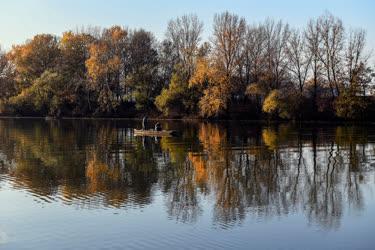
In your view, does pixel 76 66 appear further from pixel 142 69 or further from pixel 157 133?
pixel 157 133

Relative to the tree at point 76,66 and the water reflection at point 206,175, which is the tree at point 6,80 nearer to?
the tree at point 76,66

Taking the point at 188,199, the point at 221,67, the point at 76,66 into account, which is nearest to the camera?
the point at 188,199

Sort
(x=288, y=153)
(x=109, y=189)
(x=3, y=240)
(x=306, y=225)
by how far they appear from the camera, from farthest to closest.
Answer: (x=288, y=153) → (x=109, y=189) → (x=306, y=225) → (x=3, y=240)

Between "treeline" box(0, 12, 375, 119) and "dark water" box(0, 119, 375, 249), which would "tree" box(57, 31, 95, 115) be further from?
"dark water" box(0, 119, 375, 249)

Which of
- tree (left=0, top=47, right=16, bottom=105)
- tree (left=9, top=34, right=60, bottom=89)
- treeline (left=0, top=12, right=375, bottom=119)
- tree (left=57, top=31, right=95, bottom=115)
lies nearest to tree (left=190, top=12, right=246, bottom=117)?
treeline (left=0, top=12, right=375, bottom=119)

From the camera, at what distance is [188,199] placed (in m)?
20.5

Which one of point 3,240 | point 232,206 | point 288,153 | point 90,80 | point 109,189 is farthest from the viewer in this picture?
point 90,80

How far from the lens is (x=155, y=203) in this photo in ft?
65.2

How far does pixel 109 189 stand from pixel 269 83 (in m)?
63.2

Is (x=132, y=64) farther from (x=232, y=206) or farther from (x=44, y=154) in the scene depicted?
(x=232, y=206)

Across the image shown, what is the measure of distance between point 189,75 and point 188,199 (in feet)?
233

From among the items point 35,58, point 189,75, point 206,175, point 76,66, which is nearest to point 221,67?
point 189,75

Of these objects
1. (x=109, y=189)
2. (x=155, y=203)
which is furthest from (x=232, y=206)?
(x=109, y=189)

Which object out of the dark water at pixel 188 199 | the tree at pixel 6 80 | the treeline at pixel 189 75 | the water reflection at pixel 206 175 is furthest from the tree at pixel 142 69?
the dark water at pixel 188 199
